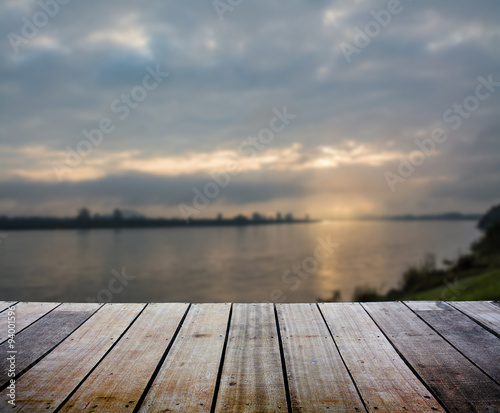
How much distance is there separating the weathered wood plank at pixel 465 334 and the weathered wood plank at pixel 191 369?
3.47 ft

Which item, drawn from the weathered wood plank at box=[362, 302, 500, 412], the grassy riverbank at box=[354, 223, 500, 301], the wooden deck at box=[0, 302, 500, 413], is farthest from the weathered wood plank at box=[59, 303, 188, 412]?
the grassy riverbank at box=[354, 223, 500, 301]

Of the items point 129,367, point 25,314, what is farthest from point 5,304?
point 129,367

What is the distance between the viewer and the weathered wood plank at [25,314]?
1.98m

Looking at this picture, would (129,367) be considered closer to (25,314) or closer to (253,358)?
(253,358)

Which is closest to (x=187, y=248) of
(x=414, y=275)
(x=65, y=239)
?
(x=65, y=239)

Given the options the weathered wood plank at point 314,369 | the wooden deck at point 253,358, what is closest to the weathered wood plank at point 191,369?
the wooden deck at point 253,358

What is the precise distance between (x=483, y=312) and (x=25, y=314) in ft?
8.68

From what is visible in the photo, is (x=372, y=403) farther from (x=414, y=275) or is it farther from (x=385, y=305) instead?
(x=414, y=275)

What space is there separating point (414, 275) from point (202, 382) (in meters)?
22.6

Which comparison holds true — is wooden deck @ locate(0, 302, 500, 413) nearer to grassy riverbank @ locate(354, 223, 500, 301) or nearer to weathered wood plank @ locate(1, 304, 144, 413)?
weathered wood plank @ locate(1, 304, 144, 413)

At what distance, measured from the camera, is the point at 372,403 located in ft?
4.08

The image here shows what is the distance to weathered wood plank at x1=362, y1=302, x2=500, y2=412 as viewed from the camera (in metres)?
1.27

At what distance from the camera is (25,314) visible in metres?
2.22

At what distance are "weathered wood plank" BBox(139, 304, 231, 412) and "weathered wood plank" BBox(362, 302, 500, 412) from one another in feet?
2.57
